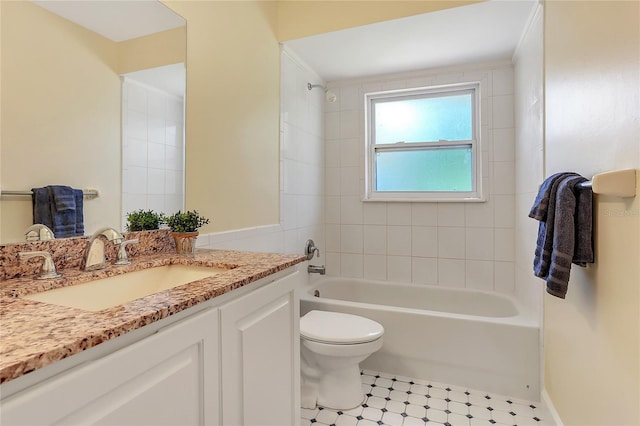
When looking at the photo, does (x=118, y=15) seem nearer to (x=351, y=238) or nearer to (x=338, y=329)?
(x=338, y=329)

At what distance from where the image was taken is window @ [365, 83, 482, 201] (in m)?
2.72

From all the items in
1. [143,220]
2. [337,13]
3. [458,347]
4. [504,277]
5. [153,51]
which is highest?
[337,13]

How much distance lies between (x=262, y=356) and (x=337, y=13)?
2.06 metres

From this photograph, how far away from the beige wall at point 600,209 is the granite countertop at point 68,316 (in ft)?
3.47

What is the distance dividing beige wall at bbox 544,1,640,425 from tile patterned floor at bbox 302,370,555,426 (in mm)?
275

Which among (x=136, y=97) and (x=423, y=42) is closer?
(x=136, y=97)

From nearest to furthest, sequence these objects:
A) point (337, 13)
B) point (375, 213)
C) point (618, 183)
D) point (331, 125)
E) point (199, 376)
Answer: point (199, 376)
point (618, 183)
point (337, 13)
point (375, 213)
point (331, 125)

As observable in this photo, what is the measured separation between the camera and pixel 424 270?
9.10 feet

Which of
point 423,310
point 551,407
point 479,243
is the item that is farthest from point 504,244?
point 551,407

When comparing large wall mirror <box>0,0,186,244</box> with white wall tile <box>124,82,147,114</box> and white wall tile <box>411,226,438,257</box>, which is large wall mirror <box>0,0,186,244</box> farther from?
white wall tile <box>411,226,438,257</box>

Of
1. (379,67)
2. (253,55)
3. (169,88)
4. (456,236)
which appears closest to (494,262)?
(456,236)

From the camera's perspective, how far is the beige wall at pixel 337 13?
1.96 metres

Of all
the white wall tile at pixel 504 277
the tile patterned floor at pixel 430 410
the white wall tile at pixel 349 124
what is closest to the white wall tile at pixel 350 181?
the white wall tile at pixel 349 124

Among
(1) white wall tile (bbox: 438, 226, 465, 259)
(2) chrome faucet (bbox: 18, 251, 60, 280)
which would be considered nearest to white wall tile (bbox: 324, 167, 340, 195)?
(1) white wall tile (bbox: 438, 226, 465, 259)
